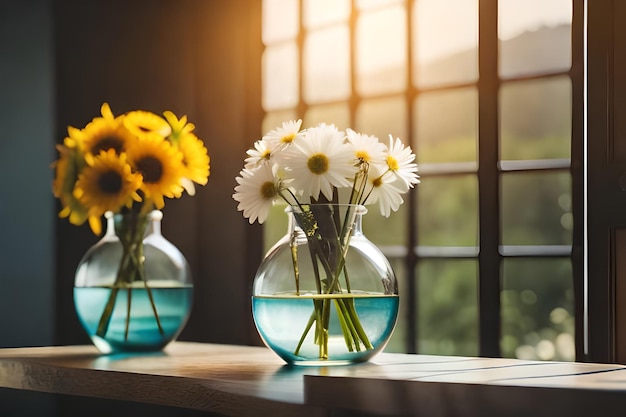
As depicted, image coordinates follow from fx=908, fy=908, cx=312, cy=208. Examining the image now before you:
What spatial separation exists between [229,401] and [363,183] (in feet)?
1.43

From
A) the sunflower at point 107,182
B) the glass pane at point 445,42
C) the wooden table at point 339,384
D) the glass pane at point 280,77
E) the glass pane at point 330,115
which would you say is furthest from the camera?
the glass pane at point 280,77

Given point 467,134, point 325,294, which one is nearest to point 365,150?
point 325,294

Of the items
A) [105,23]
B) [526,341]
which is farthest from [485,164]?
[105,23]

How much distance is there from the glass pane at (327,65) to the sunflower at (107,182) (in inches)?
31.4

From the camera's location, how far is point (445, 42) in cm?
223

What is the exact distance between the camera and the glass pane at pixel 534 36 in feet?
6.69

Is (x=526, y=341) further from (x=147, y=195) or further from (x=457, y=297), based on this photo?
(x=147, y=195)

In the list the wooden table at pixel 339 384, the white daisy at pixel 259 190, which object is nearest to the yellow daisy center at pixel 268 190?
the white daisy at pixel 259 190

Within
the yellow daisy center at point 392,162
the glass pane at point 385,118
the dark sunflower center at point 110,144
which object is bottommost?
the yellow daisy center at point 392,162

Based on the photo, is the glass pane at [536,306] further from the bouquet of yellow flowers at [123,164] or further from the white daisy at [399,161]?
the bouquet of yellow flowers at [123,164]

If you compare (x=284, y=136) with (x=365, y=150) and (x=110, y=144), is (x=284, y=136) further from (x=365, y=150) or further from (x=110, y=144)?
(x=110, y=144)

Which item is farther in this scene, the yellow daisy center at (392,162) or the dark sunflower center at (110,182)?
the dark sunflower center at (110,182)

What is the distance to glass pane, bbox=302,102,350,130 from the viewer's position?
94.8 inches

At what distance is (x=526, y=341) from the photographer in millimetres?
2094
